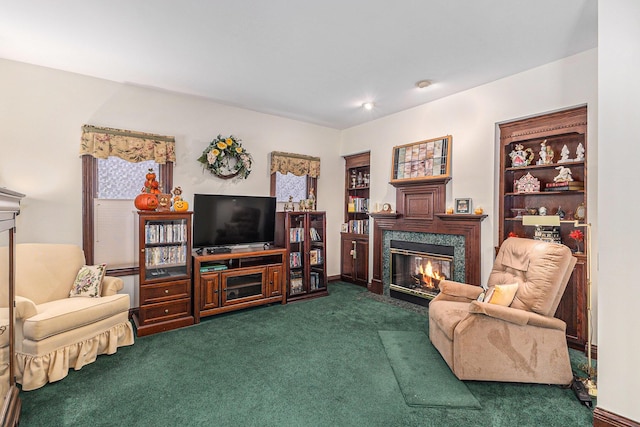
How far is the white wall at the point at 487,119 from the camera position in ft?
9.50

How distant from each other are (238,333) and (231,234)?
135cm

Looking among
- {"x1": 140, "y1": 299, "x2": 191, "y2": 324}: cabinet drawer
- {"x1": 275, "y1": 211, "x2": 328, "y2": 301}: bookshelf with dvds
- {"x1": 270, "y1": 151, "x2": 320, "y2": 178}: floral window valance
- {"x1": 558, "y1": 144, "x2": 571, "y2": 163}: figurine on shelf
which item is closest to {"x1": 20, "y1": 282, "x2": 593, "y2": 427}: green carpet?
{"x1": 140, "y1": 299, "x2": 191, "y2": 324}: cabinet drawer

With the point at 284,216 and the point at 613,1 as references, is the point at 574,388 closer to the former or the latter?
the point at 613,1

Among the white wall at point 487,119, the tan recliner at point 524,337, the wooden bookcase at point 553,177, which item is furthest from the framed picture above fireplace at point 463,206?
the tan recliner at point 524,337

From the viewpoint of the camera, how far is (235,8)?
89.4 inches

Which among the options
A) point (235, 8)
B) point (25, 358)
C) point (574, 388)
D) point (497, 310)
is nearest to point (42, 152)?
point (25, 358)

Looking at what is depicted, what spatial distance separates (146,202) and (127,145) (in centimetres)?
81

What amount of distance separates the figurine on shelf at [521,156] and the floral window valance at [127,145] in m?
4.13

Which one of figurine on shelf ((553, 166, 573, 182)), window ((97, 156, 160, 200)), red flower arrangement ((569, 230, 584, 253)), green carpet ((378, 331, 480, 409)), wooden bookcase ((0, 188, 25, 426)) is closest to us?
wooden bookcase ((0, 188, 25, 426))

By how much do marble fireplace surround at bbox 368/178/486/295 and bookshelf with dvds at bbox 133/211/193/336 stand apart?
109 inches

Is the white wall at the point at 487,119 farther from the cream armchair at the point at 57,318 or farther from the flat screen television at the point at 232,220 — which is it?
the cream armchair at the point at 57,318

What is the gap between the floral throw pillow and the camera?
2928mm

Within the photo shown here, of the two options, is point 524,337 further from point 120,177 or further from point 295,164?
point 120,177

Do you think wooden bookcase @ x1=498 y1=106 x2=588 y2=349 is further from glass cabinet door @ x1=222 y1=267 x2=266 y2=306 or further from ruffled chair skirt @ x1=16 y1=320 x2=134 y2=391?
ruffled chair skirt @ x1=16 y1=320 x2=134 y2=391
